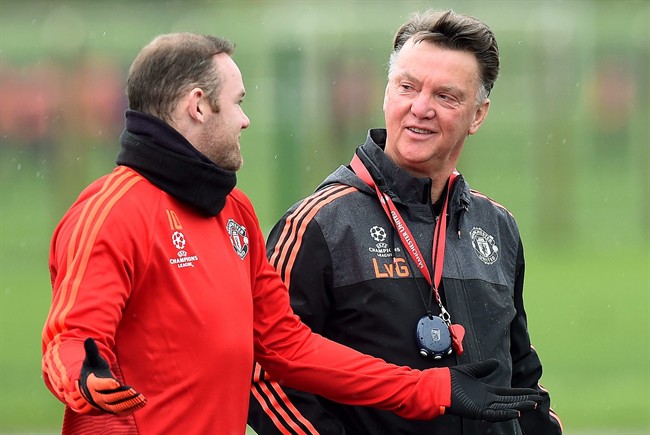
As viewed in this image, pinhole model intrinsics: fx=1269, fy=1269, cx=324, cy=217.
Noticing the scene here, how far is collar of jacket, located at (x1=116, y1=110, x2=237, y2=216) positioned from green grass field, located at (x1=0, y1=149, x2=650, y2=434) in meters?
5.50

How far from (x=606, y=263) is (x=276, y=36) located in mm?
6584

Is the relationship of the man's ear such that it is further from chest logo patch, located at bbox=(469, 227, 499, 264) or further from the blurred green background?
the blurred green background

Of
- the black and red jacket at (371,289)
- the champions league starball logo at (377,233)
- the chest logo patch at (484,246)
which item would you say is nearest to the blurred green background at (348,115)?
the chest logo patch at (484,246)

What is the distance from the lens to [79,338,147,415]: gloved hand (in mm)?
2264

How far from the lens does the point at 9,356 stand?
1096cm

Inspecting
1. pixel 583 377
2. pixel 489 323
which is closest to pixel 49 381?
pixel 489 323

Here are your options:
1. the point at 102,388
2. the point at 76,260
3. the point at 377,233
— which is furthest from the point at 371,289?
the point at 102,388

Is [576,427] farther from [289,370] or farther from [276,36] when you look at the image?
[276,36]

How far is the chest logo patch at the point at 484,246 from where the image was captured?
3.42 m

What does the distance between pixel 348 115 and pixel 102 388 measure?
17906 millimetres

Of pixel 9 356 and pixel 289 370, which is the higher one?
pixel 289 370

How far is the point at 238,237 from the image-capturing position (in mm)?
2914

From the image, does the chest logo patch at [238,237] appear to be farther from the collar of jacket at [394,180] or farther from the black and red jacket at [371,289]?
the collar of jacket at [394,180]

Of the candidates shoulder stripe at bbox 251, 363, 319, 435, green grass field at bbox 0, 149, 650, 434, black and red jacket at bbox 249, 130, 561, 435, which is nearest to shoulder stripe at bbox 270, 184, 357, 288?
black and red jacket at bbox 249, 130, 561, 435
